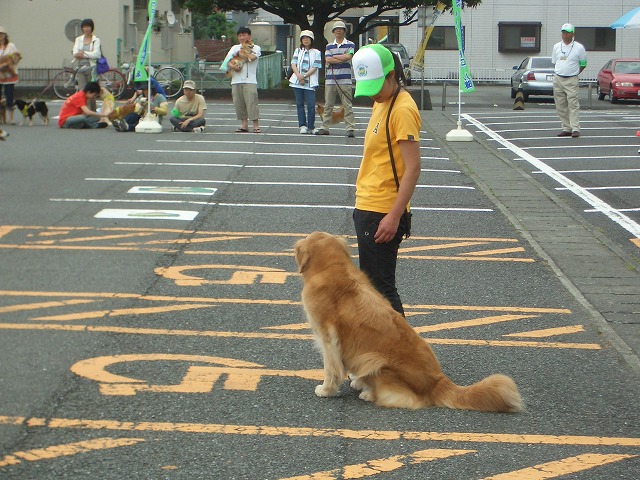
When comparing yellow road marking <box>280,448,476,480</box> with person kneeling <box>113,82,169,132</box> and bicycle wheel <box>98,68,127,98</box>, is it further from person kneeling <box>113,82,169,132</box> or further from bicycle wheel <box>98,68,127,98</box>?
bicycle wheel <box>98,68,127,98</box>

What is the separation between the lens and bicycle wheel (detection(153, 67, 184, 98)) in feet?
106

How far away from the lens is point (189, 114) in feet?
69.1

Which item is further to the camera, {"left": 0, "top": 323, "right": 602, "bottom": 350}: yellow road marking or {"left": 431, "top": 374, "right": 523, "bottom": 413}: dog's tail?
{"left": 0, "top": 323, "right": 602, "bottom": 350}: yellow road marking

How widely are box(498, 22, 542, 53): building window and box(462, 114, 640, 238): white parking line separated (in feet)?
106

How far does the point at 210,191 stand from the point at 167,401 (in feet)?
25.7

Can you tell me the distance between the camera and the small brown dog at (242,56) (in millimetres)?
20359

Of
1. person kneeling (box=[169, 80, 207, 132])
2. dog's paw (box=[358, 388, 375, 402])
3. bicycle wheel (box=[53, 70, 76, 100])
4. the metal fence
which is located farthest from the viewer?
the metal fence

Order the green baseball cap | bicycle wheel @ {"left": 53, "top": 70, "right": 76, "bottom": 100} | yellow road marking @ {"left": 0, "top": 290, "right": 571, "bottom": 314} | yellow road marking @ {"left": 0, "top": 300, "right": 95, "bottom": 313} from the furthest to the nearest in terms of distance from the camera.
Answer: bicycle wheel @ {"left": 53, "top": 70, "right": 76, "bottom": 100} → yellow road marking @ {"left": 0, "top": 290, "right": 571, "bottom": 314} → yellow road marking @ {"left": 0, "top": 300, "right": 95, "bottom": 313} → the green baseball cap

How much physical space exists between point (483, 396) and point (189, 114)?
1600 cm

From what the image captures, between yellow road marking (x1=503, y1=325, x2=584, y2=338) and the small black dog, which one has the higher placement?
the small black dog

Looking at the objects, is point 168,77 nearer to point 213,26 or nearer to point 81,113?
point 81,113

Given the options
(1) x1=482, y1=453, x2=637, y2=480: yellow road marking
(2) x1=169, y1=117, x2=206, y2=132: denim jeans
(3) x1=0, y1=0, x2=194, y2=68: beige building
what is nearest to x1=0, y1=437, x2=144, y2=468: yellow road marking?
(1) x1=482, y1=453, x2=637, y2=480: yellow road marking

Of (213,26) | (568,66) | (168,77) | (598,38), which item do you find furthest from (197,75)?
(213,26)

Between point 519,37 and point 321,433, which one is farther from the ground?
point 519,37
